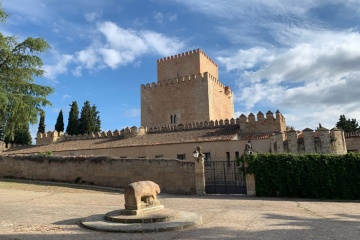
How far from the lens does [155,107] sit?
39.3 meters

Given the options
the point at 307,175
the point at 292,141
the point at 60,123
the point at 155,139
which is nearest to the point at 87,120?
the point at 60,123

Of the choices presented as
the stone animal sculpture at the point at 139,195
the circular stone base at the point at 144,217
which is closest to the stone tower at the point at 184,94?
the stone animal sculpture at the point at 139,195

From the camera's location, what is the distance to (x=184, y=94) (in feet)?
124

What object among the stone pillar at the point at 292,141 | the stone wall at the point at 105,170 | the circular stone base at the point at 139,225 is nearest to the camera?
the circular stone base at the point at 139,225

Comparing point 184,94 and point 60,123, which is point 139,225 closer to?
point 184,94

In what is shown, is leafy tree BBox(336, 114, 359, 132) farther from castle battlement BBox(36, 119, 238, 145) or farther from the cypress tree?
the cypress tree

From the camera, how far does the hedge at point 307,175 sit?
1409cm

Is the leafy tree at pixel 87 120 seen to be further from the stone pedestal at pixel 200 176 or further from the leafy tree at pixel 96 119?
the stone pedestal at pixel 200 176

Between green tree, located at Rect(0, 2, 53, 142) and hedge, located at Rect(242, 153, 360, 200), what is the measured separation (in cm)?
1331

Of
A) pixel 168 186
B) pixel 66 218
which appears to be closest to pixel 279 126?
pixel 168 186

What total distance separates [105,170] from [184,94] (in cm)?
2185

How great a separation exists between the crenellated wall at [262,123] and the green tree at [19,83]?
15.6 meters

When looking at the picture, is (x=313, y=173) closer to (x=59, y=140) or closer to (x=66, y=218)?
(x=66, y=218)

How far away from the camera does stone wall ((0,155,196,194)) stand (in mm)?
15773
